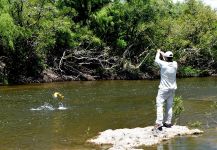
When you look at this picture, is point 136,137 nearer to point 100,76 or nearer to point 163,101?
point 163,101

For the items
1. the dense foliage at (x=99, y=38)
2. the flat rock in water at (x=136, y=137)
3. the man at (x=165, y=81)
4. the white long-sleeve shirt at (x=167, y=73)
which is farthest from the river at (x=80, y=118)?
the dense foliage at (x=99, y=38)

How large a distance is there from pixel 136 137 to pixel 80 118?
5.81 metres

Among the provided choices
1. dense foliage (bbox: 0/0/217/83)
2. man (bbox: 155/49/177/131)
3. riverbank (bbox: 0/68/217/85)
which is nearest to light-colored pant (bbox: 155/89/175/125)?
man (bbox: 155/49/177/131)

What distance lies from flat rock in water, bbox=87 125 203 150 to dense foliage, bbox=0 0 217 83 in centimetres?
2460

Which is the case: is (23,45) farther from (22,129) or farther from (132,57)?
(22,129)

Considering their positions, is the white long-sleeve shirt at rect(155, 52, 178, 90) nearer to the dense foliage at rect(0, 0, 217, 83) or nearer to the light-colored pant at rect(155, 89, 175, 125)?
the light-colored pant at rect(155, 89, 175, 125)

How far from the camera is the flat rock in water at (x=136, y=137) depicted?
12.4 meters

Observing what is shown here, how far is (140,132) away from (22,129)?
4.54 meters

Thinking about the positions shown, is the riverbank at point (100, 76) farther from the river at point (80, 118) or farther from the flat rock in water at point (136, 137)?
the flat rock in water at point (136, 137)

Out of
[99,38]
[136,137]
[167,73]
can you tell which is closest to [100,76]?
[99,38]

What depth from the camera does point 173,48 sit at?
5072 centimetres

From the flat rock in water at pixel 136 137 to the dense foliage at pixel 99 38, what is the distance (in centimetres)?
2460

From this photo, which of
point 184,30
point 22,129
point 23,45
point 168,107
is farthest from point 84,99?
point 184,30

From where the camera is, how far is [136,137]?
12.8 metres
